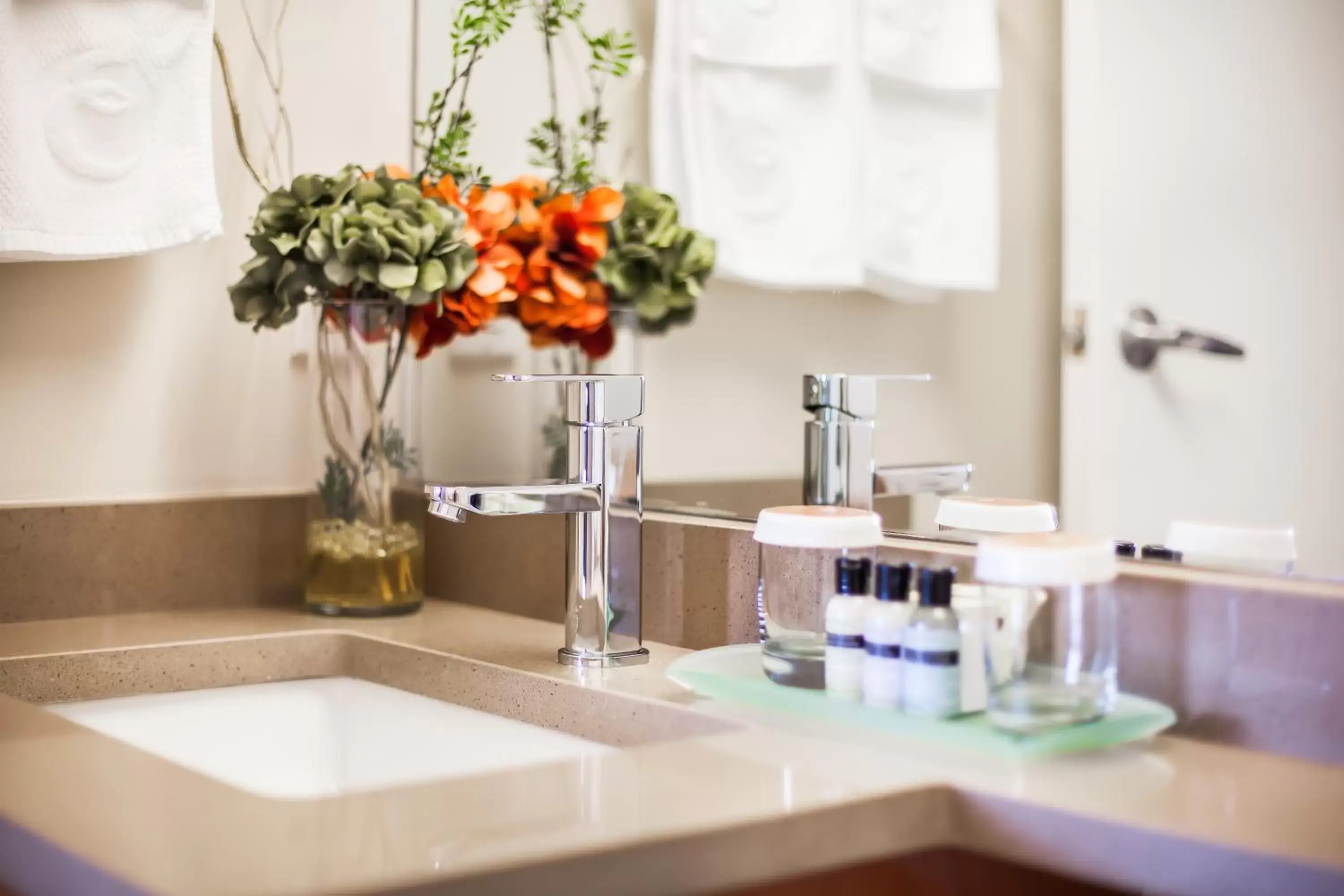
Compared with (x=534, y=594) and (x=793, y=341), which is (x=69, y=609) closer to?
(x=534, y=594)

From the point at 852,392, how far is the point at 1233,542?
1.12 ft

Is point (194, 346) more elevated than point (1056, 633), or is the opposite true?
point (194, 346)

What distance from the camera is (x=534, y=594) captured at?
1518 millimetres

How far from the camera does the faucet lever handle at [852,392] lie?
47.8 inches

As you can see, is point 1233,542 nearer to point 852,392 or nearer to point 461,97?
point 852,392

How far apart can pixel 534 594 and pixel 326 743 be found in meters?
0.26

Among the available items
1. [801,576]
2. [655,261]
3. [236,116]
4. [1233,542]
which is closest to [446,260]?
[655,261]

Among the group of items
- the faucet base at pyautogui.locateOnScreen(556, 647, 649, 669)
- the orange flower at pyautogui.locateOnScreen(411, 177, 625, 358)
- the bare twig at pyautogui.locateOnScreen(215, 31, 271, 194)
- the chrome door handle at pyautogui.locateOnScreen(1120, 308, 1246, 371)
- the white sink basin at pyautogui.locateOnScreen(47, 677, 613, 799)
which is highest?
the bare twig at pyautogui.locateOnScreen(215, 31, 271, 194)

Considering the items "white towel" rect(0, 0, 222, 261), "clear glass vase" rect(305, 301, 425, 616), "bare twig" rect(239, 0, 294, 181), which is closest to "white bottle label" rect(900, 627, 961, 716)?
"clear glass vase" rect(305, 301, 425, 616)

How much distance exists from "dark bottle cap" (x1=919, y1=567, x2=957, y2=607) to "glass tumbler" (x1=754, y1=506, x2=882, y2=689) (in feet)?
0.36

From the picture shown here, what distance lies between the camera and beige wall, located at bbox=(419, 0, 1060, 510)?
113cm

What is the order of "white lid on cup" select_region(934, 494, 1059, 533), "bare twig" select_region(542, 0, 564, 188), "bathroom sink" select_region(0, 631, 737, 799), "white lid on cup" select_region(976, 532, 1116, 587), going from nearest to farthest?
"white lid on cup" select_region(976, 532, 1116, 587)
"white lid on cup" select_region(934, 494, 1059, 533)
"bathroom sink" select_region(0, 631, 737, 799)
"bare twig" select_region(542, 0, 564, 188)

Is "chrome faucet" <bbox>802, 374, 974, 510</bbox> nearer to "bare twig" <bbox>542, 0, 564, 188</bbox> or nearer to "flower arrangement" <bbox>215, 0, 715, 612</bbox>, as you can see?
"flower arrangement" <bbox>215, 0, 715, 612</bbox>

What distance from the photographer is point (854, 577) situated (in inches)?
38.9
